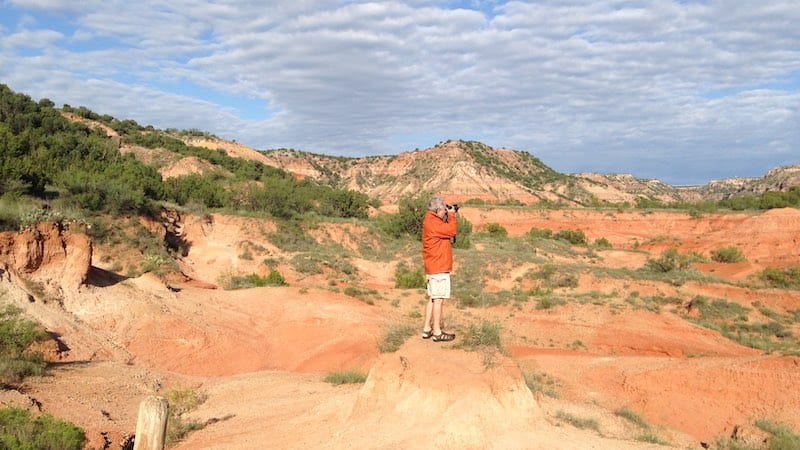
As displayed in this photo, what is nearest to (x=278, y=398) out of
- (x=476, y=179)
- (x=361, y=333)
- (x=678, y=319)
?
(x=361, y=333)

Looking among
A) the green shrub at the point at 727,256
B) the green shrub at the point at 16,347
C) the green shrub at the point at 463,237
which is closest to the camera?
the green shrub at the point at 16,347

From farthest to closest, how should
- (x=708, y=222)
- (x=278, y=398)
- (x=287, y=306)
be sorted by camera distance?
(x=708, y=222) → (x=287, y=306) → (x=278, y=398)

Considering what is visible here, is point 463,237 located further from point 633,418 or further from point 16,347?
point 16,347

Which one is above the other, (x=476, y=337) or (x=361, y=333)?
(x=476, y=337)

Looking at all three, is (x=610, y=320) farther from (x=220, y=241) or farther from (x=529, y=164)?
(x=529, y=164)

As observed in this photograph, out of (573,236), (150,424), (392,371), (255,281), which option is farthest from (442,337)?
(573,236)

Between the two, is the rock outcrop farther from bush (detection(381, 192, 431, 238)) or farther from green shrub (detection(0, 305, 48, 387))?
bush (detection(381, 192, 431, 238))

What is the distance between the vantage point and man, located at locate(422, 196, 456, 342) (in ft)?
25.8

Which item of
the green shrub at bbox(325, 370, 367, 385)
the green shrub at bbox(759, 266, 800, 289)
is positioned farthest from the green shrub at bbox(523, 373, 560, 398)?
the green shrub at bbox(759, 266, 800, 289)

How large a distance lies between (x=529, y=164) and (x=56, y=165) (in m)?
86.2

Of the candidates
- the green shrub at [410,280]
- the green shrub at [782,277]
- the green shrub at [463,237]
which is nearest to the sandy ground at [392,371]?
the green shrub at [410,280]

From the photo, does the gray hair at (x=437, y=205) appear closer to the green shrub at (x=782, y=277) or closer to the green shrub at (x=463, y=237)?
the green shrub at (x=782, y=277)

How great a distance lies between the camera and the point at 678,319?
727 inches

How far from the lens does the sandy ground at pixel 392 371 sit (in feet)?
23.5
